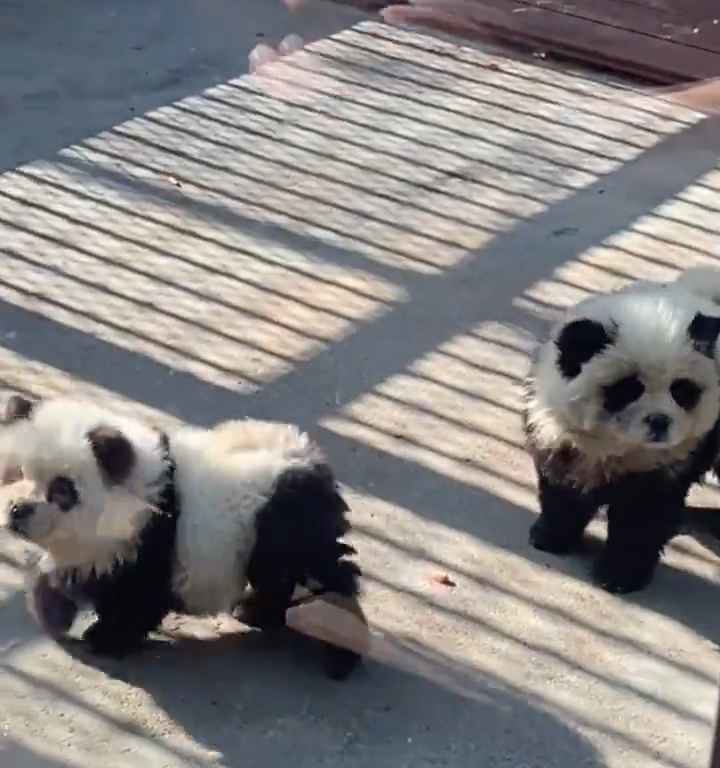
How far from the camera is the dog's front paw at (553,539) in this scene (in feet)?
14.8

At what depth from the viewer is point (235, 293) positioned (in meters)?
5.96

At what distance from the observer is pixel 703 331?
13.5 feet

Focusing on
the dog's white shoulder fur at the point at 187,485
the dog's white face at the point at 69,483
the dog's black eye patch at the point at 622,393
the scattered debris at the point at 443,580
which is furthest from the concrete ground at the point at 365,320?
the dog's black eye patch at the point at 622,393

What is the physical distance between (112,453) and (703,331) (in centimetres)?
152

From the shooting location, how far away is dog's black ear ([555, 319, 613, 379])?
4113 millimetres

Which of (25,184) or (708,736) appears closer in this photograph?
(708,736)

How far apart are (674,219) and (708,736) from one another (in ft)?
11.1

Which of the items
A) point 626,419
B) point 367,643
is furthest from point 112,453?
point 626,419

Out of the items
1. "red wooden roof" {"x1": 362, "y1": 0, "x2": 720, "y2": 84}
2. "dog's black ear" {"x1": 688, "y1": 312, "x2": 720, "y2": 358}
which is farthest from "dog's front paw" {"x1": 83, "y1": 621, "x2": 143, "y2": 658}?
"red wooden roof" {"x1": 362, "y1": 0, "x2": 720, "y2": 84}

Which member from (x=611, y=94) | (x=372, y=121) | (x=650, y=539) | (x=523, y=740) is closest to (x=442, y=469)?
(x=650, y=539)

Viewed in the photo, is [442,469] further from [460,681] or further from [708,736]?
[708,736]

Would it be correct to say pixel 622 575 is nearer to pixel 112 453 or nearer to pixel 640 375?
pixel 640 375

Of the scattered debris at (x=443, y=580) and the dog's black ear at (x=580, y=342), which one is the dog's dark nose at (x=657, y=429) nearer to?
the dog's black ear at (x=580, y=342)

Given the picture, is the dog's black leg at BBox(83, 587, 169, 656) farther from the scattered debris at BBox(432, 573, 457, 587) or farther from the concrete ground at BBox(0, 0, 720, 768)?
the scattered debris at BBox(432, 573, 457, 587)
